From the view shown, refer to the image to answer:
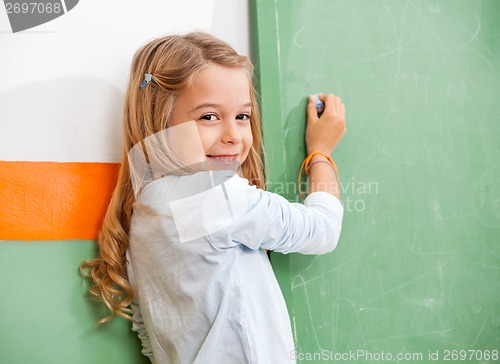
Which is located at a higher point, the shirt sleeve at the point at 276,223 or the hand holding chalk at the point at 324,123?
the hand holding chalk at the point at 324,123

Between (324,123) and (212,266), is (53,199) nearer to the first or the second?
(212,266)

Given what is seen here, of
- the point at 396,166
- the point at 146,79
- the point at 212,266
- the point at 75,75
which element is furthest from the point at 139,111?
the point at 396,166

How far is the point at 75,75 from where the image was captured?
114cm

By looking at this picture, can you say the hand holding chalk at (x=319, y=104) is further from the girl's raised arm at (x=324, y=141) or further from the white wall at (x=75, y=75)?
the white wall at (x=75, y=75)

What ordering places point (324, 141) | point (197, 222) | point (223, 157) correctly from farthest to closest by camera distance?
point (324, 141)
point (223, 157)
point (197, 222)

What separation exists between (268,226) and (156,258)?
0.21 meters

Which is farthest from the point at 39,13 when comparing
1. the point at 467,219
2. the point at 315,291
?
the point at 467,219

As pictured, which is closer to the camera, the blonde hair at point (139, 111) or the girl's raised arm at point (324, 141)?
the blonde hair at point (139, 111)

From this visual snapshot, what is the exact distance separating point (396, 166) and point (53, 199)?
0.73 m

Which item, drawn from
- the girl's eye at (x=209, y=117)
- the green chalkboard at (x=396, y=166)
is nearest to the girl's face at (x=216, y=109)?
the girl's eye at (x=209, y=117)

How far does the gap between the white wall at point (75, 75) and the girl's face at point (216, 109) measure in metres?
0.18

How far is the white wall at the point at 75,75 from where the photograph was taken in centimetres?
110

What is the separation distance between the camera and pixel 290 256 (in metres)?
1.20

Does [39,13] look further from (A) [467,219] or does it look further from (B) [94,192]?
(A) [467,219]
